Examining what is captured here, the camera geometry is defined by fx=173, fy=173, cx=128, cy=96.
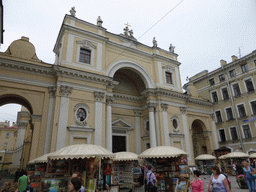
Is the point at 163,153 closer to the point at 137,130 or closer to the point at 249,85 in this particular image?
the point at 137,130

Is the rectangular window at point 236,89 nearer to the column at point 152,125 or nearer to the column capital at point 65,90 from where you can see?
the column at point 152,125

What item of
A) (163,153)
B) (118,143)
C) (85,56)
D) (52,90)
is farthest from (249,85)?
(52,90)

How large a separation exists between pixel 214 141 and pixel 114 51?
721 inches

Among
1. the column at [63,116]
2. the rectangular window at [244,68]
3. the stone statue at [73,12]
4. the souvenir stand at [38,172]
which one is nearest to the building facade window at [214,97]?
the rectangular window at [244,68]

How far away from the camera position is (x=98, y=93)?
49.7ft

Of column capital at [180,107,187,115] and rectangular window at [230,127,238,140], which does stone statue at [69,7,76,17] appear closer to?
column capital at [180,107,187,115]

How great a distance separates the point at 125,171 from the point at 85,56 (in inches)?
412

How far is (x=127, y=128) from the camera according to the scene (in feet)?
62.7

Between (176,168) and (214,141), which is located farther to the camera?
(214,141)

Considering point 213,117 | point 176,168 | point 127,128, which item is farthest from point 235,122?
point 176,168

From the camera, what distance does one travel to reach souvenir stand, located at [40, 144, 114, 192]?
7160 mm

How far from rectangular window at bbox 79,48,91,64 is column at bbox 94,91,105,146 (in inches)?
126

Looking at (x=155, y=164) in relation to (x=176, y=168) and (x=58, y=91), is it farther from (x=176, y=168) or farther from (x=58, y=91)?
(x=58, y=91)

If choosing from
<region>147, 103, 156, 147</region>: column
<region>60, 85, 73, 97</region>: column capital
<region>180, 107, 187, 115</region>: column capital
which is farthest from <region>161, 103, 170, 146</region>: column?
<region>60, 85, 73, 97</region>: column capital
